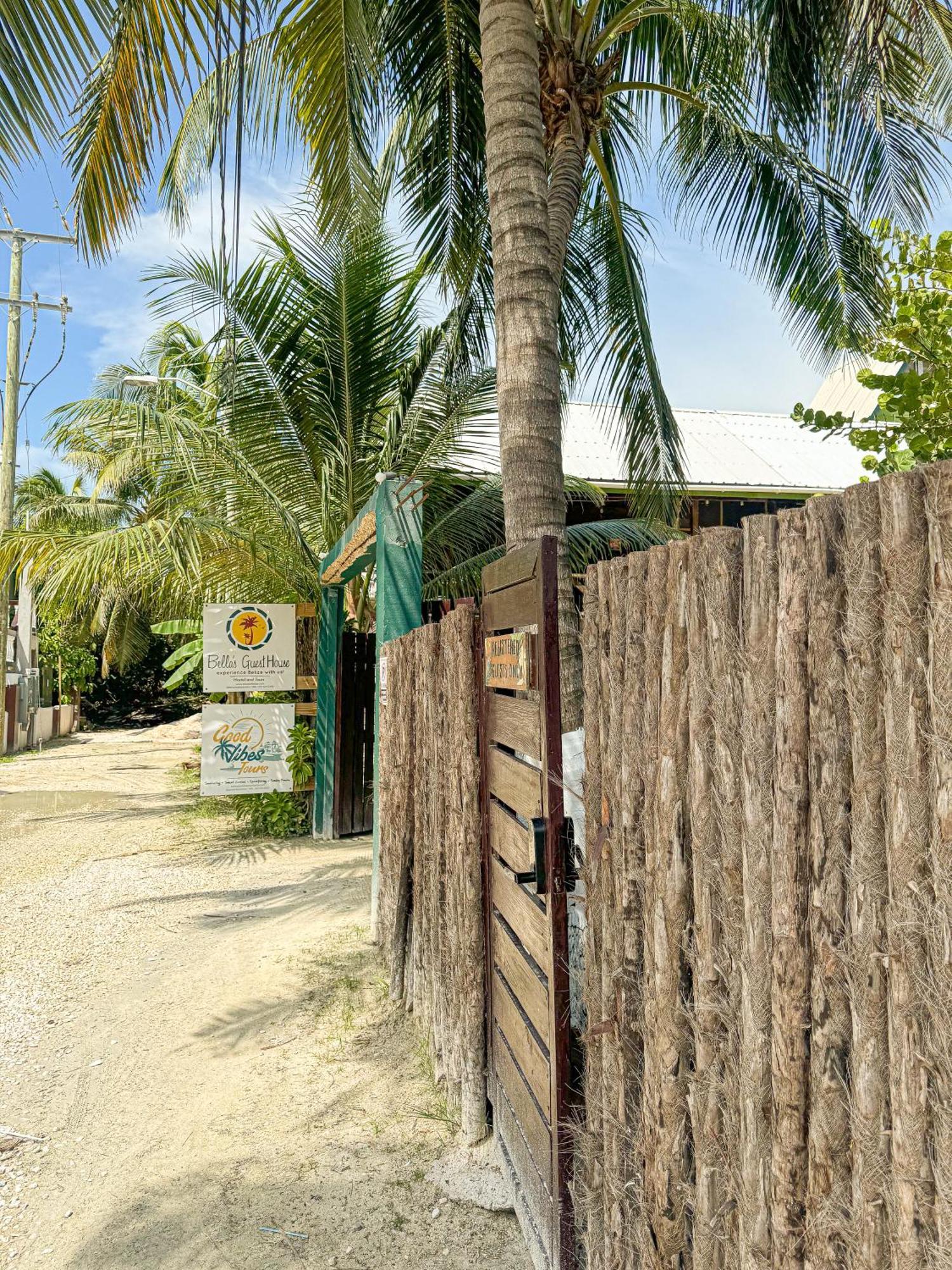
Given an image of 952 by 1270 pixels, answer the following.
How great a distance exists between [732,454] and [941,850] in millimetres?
14272

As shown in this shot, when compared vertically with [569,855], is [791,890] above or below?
above

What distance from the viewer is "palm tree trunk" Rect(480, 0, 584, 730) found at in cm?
423

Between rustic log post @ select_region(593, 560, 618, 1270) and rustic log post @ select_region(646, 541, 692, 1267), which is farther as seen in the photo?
rustic log post @ select_region(593, 560, 618, 1270)

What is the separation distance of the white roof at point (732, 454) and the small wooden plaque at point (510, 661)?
8.91 m

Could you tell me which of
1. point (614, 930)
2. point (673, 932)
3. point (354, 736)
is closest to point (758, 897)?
point (673, 932)

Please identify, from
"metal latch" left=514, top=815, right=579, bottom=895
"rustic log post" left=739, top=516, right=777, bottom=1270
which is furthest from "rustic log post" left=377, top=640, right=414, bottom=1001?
"rustic log post" left=739, top=516, right=777, bottom=1270

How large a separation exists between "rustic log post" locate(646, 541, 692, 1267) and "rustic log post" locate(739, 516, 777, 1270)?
0.83 feet

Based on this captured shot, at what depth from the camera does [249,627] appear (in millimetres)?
9500

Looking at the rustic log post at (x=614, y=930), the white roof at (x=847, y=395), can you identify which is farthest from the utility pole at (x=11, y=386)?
the rustic log post at (x=614, y=930)

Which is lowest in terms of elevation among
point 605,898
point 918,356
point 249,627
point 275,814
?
point 275,814

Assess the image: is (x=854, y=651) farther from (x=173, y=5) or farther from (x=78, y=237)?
(x=78, y=237)

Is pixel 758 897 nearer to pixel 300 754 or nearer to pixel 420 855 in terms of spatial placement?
pixel 420 855

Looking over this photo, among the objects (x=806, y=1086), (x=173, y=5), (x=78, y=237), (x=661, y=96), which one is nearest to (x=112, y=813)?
(x=78, y=237)

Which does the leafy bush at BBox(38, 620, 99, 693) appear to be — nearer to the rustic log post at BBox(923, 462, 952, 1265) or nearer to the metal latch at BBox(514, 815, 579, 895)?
the metal latch at BBox(514, 815, 579, 895)
